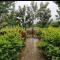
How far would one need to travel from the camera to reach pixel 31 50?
6980 mm

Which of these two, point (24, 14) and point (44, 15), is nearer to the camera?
point (44, 15)

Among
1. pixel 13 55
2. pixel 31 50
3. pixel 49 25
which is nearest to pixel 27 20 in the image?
pixel 49 25

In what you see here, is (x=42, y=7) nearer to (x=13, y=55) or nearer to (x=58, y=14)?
(x=58, y=14)

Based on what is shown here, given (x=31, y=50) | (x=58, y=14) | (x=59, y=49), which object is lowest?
(x=31, y=50)

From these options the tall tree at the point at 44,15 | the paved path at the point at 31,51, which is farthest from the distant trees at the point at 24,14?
the paved path at the point at 31,51

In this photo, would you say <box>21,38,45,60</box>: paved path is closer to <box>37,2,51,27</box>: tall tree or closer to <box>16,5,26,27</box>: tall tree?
<box>37,2,51,27</box>: tall tree

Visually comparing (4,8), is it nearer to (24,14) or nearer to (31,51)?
(24,14)

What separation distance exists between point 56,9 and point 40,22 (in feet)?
4.14

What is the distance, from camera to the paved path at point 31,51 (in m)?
6.11

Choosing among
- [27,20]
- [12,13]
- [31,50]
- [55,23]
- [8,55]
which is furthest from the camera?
[12,13]

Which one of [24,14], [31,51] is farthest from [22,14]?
[31,51]

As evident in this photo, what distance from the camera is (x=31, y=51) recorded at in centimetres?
686

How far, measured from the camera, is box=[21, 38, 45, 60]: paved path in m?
6.11

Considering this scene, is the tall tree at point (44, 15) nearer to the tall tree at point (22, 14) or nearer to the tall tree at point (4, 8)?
the tall tree at point (22, 14)
